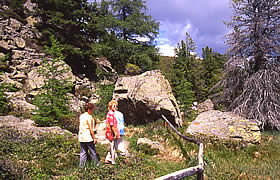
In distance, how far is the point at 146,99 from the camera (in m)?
10.2

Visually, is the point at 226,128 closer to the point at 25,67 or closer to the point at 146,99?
the point at 146,99

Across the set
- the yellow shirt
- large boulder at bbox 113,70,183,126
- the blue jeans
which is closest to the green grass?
the blue jeans

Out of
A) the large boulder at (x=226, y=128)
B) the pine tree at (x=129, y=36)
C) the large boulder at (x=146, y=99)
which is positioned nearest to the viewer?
the large boulder at (x=226, y=128)

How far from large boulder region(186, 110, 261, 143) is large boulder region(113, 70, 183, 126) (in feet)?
6.55

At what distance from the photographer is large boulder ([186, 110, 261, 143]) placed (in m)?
7.30

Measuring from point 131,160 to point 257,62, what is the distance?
33.9 ft

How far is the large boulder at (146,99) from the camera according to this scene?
10.1 meters

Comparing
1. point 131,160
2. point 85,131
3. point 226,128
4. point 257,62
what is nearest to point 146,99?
point 226,128

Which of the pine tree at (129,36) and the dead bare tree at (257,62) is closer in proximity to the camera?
the dead bare tree at (257,62)

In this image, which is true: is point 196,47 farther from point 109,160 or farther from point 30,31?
point 109,160

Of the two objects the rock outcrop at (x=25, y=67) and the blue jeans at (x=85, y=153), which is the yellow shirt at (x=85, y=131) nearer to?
the blue jeans at (x=85, y=153)

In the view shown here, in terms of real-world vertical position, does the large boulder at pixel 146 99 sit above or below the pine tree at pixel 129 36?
below

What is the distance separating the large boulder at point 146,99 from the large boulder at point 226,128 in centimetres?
200

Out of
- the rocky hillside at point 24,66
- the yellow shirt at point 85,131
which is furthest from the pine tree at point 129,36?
the yellow shirt at point 85,131
